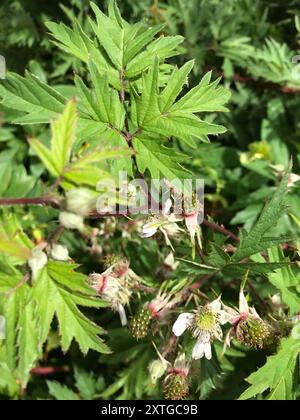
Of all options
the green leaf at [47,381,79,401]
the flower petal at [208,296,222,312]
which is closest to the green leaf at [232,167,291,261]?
the flower petal at [208,296,222,312]

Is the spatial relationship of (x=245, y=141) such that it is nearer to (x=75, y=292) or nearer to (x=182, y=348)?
(x=182, y=348)

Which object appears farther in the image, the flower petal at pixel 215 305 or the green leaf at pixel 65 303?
the flower petal at pixel 215 305

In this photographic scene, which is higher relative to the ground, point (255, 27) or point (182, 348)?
point (255, 27)

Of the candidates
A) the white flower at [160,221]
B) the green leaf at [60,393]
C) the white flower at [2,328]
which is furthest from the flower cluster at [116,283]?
the green leaf at [60,393]

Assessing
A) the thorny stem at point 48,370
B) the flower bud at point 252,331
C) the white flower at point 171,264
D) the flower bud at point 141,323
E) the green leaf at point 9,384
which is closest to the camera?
the flower bud at point 252,331

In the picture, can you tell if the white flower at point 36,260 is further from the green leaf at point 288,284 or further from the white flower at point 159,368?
the green leaf at point 288,284

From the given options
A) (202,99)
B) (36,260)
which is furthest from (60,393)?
(202,99)
